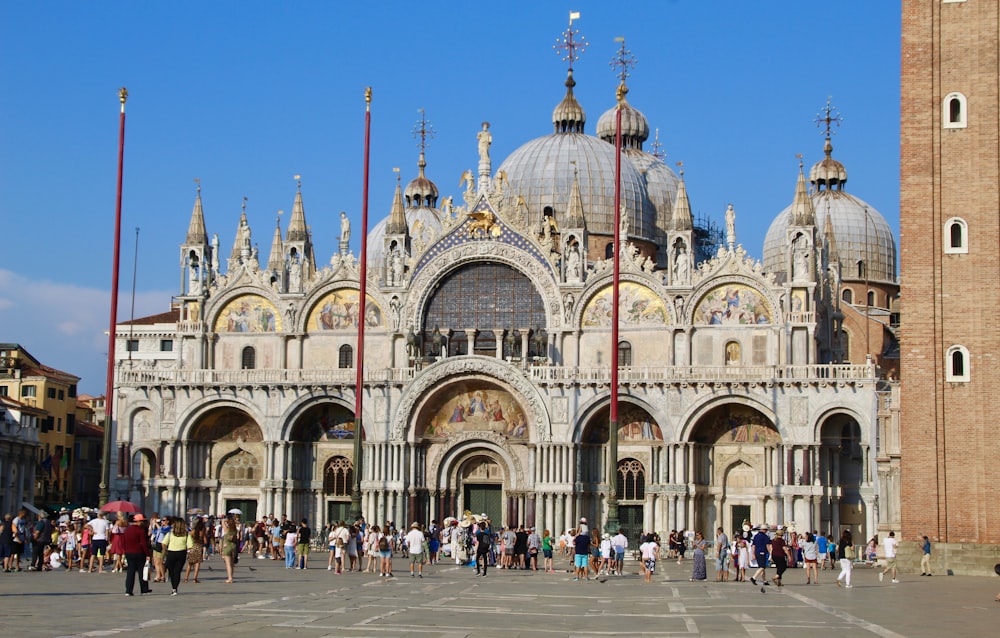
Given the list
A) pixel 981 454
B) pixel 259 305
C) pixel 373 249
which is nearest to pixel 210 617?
pixel 981 454

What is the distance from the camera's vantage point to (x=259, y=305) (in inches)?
2771

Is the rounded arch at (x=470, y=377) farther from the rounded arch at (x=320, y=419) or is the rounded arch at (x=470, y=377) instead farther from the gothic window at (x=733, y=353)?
the gothic window at (x=733, y=353)

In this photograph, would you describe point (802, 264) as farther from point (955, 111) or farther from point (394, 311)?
point (955, 111)

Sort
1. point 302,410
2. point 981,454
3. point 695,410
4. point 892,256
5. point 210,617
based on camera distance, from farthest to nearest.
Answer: point 892,256
point 302,410
point 695,410
point 981,454
point 210,617

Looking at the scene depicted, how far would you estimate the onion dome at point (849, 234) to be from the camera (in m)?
88.6

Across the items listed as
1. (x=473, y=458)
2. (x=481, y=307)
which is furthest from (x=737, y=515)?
(x=481, y=307)

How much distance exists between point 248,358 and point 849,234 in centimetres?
3546

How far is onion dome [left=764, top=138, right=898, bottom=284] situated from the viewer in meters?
88.6

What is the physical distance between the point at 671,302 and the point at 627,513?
28.4ft

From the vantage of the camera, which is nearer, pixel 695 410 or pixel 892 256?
pixel 695 410

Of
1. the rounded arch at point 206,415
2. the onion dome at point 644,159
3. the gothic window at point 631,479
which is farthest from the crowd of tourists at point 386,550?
the onion dome at point 644,159

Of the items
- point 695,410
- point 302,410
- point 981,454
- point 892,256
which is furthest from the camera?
point 892,256

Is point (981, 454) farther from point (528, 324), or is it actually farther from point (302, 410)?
point (302, 410)

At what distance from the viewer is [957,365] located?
153 feet
